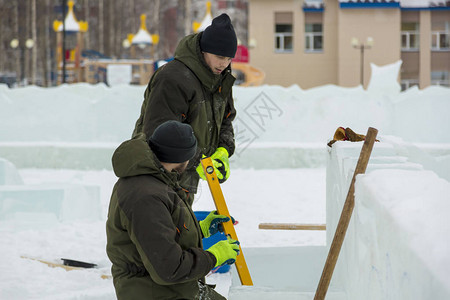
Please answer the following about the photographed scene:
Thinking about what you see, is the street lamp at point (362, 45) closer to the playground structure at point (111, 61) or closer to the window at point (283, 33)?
the window at point (283, 33)

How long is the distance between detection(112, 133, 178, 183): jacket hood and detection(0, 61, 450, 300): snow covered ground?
347 cm

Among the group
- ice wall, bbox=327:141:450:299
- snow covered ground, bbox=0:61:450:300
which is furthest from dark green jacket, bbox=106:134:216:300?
snow covered ground, bbox=0:61:450:300

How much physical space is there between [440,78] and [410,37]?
2293mm

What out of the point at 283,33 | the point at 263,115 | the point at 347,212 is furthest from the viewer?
the point at 283,33

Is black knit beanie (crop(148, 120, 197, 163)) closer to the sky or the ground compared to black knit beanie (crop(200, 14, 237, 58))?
closer to the ground

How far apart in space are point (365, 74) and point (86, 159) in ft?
65.4

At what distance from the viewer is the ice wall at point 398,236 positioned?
1229mm

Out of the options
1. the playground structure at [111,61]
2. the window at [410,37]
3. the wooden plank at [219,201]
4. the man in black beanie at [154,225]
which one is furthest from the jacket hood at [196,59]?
the window at [410,37]

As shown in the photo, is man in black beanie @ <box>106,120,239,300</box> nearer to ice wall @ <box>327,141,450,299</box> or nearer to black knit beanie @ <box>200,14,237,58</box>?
ice wall @ <box>327,141,450,299</box>

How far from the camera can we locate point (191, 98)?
11.1ft

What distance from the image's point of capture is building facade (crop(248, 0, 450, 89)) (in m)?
29.4

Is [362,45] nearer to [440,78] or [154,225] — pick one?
[440,78]

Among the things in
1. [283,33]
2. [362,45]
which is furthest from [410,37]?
[283,33]

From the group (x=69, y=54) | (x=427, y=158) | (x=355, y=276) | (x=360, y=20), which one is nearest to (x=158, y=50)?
(x=69, y=54)
